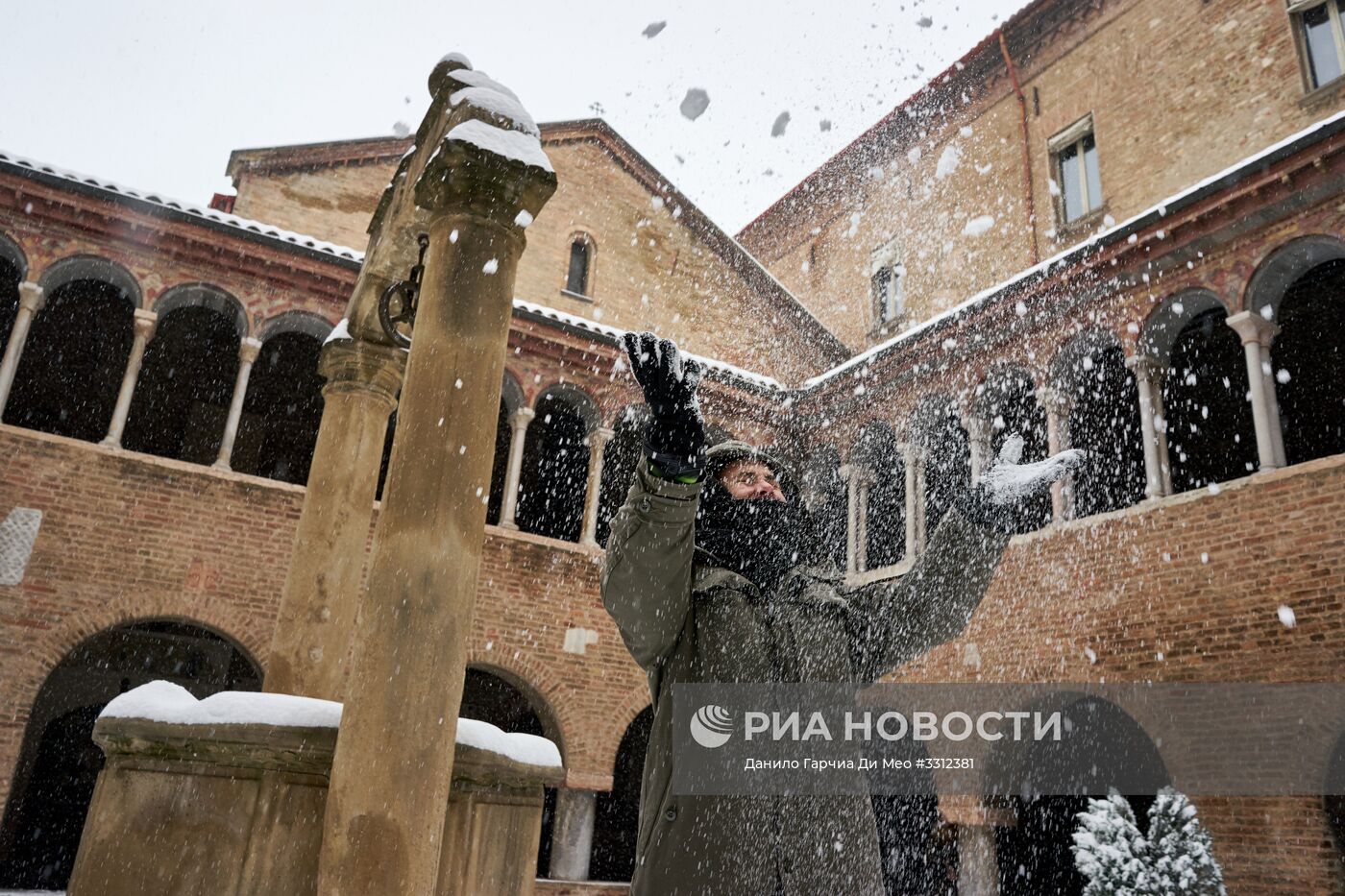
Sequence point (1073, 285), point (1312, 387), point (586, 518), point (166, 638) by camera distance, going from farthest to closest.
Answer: point (166, 638)
point (586, 518)
point (1312, 387)
point (1073, 285)

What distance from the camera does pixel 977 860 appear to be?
9.78 meters

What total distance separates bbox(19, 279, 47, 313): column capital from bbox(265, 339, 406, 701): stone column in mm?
6097

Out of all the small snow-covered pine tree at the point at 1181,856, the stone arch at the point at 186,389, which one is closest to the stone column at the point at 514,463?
the stone arch at the point at 186,389

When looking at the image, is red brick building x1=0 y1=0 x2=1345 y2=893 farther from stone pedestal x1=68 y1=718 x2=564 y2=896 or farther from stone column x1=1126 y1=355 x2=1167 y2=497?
stone pedestal x1=68 y1=718 x2=564 y2=896

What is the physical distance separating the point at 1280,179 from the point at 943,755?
6102mm

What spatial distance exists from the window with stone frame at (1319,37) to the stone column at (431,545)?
38.0 ft

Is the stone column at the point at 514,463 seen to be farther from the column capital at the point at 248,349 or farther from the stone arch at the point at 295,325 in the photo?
the column capital at the point at 248,349

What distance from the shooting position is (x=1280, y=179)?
8586 mm

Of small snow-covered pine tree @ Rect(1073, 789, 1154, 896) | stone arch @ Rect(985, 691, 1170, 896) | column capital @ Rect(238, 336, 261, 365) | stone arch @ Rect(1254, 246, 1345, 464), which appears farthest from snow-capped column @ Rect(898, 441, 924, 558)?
column capital @ Rect(238, 336, 261, 365)

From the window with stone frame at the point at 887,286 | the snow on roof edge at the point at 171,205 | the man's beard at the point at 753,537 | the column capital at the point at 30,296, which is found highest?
the window with stone frame at the point at 887,286

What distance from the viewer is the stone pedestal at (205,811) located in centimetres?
276

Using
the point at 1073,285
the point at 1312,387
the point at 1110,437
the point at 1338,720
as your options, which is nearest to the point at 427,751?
the point at 1338,720

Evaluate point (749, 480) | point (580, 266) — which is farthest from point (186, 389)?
point (749, 480)

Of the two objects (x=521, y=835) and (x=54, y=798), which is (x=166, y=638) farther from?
(x=521, y=835)
